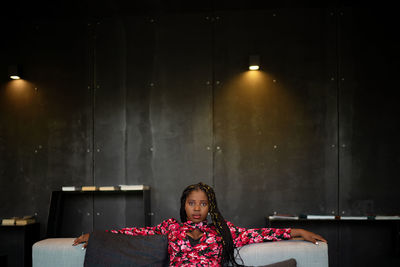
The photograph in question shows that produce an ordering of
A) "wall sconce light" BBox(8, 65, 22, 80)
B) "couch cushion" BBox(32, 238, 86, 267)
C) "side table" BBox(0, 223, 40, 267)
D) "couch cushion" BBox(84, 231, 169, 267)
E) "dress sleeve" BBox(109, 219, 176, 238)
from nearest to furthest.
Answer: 1. "couch cushion" BBox(84, 231, 169, 267)
2. "couch cushion" BBox(32, 238, 86, 267)
3. "dress sleeve" BBox(109, 219, 176, 238)
4. "side table" BBox(0, 223, 40, 267)
5. "wall sconce light" BBox(8, 65, 22, 80)

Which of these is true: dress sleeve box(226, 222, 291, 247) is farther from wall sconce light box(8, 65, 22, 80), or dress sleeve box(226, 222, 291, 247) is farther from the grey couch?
wall sconce light box(8, 65, 22, 80)

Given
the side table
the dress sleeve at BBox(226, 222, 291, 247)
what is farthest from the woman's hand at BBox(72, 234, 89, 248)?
the side table

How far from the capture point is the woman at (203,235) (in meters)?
2.29

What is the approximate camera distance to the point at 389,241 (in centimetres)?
407

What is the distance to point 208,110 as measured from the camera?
14.0 feet

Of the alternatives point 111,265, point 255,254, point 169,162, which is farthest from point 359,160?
point 111,265

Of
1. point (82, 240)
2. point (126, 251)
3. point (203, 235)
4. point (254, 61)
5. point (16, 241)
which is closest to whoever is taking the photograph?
point (126, 251)

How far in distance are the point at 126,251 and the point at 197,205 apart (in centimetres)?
50

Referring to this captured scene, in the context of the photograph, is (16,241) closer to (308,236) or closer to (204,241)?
(204,241)

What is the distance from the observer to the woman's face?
2420mm

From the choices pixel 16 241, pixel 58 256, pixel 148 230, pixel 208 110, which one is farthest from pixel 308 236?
pixel 16 241

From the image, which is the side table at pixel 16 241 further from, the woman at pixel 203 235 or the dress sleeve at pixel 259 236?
the dress sleeve at pixel 259 236

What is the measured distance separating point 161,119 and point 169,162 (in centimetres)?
47

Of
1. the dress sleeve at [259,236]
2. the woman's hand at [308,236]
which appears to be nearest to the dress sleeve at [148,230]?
the dress sleeve at [259,236]
